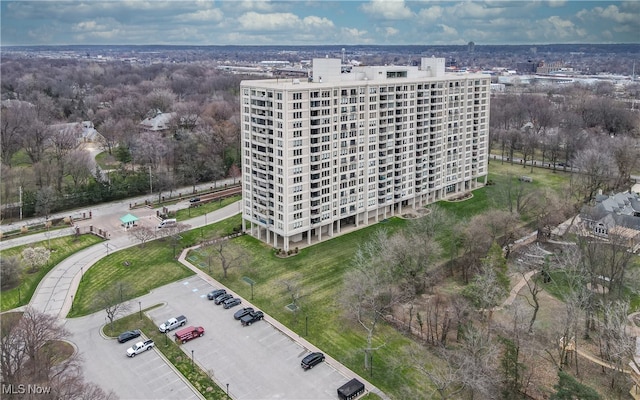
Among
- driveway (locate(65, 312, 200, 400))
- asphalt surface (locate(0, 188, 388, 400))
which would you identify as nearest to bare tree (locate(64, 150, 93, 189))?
asphalt surface (locate(0, 188, 388, 400))

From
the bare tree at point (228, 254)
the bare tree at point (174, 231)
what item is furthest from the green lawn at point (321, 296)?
the bare tree at point (174, 231)

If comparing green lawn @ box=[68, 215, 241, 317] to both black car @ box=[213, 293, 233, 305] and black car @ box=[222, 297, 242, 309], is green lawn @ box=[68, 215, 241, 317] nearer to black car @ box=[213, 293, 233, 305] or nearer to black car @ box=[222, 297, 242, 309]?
black car @ box=[213, 293, 233, 305]

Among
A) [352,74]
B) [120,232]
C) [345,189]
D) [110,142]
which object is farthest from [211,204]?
[110,142]

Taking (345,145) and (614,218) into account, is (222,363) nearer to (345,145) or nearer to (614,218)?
(345,145)

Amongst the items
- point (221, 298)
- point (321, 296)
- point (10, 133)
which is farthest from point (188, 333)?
point (10, 133)

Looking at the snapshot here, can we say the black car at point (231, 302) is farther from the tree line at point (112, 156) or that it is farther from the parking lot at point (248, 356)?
the tree line at point (112, 156)

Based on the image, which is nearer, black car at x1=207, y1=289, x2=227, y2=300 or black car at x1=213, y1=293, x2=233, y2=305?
black car at x1=213, y1=293, x2=233, y2=305

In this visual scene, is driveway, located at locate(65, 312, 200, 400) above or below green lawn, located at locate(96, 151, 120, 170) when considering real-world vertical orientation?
below
